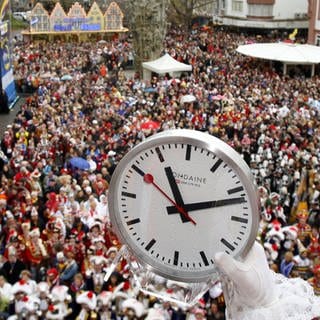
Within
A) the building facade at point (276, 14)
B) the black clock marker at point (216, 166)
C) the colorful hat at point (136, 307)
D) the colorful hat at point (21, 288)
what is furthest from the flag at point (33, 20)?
the black clock marker at point (216, 166)

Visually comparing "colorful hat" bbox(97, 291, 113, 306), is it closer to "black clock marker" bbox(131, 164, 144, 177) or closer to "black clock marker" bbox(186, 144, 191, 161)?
"black clock marker" bbox(131, 164, 144, 177)

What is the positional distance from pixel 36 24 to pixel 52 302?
3437cm

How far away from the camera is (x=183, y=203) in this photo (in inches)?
115

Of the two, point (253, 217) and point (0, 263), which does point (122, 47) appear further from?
point (253, 217)

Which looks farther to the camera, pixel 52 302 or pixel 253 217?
pixel 52 302

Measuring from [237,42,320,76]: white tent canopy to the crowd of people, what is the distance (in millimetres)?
920

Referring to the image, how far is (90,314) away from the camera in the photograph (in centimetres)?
766

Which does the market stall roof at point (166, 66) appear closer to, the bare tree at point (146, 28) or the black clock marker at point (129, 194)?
the bare tree at point (146, 28)

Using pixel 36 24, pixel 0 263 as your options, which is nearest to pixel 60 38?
pixel 36 24

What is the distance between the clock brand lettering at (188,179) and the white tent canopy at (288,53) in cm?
2698

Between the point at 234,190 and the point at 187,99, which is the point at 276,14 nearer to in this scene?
the point at 187,99

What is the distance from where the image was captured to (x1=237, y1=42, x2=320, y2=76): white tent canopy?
94.2 feet

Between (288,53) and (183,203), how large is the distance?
91.1ft

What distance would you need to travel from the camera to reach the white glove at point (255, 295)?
2.73 m
